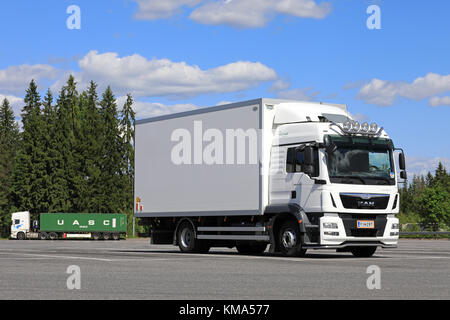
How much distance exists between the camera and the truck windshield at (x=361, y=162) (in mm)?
20500

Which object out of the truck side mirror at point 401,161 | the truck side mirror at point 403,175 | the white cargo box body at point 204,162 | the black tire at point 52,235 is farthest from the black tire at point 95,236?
the truck side mirror at point 403,175

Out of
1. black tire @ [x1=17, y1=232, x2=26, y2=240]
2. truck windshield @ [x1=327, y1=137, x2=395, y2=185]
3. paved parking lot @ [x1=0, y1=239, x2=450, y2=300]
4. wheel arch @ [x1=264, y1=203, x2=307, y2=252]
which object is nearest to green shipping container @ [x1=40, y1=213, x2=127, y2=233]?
black tire @ [x1=17, y1=232, x2=26, y2=240]

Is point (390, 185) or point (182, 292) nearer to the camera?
point (182, 292)

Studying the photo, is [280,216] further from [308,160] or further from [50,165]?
[50,165]

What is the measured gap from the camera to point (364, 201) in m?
20.7

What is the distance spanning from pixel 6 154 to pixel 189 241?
8264 centimetres

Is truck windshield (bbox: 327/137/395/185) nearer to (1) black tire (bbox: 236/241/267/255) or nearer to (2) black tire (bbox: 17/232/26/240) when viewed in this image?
(1) black tire (bbox: 236/241/267/255)

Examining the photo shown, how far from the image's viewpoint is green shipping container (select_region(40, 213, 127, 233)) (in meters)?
69.9

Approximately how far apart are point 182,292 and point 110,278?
2.95 meters

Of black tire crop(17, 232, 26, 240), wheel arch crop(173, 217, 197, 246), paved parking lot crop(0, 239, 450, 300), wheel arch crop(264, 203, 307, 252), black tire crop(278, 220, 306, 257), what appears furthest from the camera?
black tire crop(17, 232, 26, 240)

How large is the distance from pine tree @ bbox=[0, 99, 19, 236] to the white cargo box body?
64666 millimetres

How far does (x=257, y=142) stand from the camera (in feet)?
70.7
